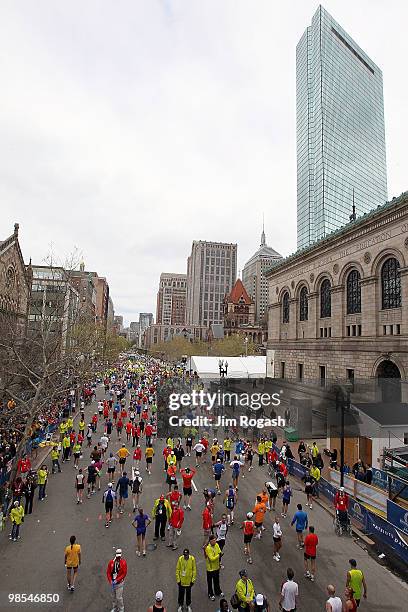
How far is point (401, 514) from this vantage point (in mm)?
11930

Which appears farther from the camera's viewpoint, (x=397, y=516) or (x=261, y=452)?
(x=261, y=452)

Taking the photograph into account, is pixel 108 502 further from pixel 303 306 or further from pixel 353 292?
pixel 303 306

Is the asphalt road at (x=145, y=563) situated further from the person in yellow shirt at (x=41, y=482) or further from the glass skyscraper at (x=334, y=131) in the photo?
the glass skyscraper at (x=334, y=131)

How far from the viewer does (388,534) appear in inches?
468

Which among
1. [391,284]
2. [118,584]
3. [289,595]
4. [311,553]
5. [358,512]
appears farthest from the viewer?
[391,284]

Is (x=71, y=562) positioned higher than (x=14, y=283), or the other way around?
(x=14, y=283)

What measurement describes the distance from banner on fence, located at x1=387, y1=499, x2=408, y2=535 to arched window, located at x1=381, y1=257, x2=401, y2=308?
16925mm

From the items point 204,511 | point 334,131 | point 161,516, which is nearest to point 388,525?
point 204,511

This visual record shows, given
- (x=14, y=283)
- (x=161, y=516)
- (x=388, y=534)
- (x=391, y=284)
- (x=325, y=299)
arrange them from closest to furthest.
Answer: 1. (x=161, y=516)
2. (x=388, y=534)
3. (x=391, y=284)
4. (x=325, y=299)
5. (x=14, y=283)

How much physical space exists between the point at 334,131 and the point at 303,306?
121746 mm

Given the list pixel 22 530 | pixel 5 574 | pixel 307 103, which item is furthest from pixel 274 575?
pixel 307 103

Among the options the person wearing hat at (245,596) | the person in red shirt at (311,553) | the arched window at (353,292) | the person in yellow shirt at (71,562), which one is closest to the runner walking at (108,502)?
the person in yellow shirt at (71,562)

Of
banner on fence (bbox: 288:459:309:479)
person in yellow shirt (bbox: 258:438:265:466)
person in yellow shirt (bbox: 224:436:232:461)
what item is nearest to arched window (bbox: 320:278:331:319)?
person in yellow shirt (bbox: 258:438:265:466)

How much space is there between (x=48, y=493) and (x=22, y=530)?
10.9 feet
